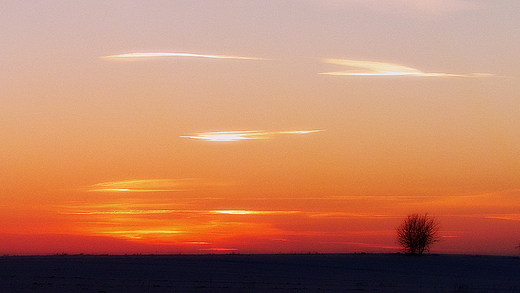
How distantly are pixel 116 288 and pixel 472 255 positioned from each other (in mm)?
68192

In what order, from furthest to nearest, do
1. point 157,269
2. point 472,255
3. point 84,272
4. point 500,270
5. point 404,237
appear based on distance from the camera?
1. point 404,237
2. point 472,255
3. point 500,270
4. point 157,269
5. point 84,272

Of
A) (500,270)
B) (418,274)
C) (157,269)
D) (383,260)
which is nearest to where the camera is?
(157,269)

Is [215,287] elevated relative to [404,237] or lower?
lower

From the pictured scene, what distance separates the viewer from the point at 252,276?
52844 mm

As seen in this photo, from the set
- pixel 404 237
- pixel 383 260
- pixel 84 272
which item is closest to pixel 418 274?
pixel 383 260

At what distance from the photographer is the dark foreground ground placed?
141 feet

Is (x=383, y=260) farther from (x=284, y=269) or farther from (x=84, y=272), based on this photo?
(x=84, y=272)

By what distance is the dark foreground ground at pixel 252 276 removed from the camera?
1693 inches

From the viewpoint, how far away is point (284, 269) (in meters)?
62.3

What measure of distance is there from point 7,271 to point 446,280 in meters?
35.5

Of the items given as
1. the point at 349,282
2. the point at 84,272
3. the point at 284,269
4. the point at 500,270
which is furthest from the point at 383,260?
the point at 84,272

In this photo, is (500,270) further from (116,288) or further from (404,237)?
(116,288)

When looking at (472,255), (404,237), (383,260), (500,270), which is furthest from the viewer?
(404,237)

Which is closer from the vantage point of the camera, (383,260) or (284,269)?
(284,269)
